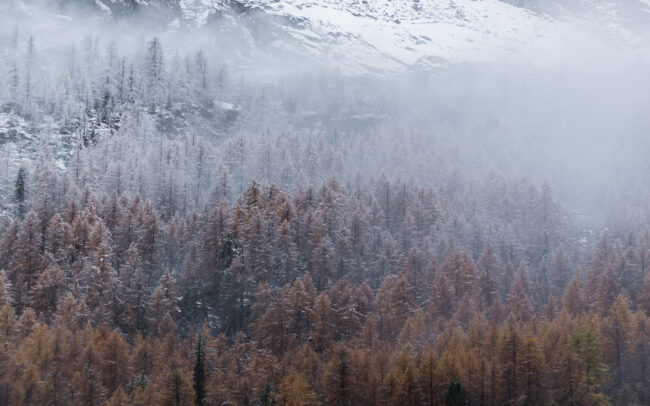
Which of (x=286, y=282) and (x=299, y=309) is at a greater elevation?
(x=299, y=309)

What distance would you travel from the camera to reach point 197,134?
155250 mm

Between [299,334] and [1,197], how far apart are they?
5785 centimetres

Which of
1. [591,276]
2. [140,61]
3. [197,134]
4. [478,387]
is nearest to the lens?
[478,387]

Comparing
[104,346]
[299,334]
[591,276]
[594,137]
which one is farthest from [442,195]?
[594,137]

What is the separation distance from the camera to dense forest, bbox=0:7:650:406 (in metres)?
59.9

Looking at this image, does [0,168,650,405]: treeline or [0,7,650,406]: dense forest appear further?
[0,7,650,406]: dense forest

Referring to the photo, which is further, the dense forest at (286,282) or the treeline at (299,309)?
the dense forest at (286,282)

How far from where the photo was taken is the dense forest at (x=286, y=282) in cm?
5988

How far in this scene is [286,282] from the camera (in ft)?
268

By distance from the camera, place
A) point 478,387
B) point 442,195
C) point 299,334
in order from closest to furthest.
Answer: point 478,387 < point 299,334 < point 442,195

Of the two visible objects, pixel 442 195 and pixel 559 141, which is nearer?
pixel 442 195

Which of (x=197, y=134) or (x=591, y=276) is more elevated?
(x=591, y=276)

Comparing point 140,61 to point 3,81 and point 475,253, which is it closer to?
point 3,81

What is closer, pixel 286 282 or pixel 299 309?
pixel 299 309
